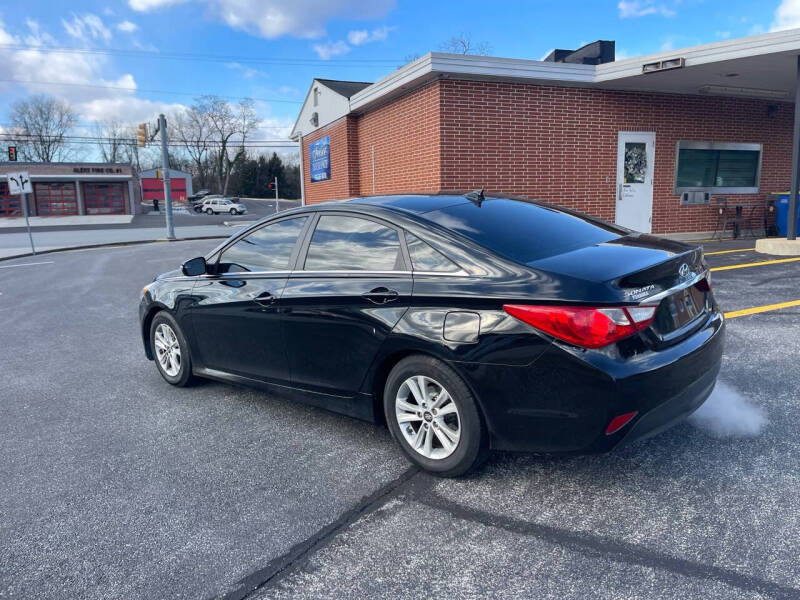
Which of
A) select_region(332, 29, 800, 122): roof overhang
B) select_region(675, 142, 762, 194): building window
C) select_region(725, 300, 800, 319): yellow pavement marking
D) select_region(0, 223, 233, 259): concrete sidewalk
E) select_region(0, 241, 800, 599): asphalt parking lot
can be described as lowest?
select_region(0, 223, 233, 259): concrete sidewalk

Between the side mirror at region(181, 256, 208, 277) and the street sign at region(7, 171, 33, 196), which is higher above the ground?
the street sign at region(7, 171, 33, 196)

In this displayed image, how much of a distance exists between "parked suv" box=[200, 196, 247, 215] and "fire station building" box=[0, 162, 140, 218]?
7.68m

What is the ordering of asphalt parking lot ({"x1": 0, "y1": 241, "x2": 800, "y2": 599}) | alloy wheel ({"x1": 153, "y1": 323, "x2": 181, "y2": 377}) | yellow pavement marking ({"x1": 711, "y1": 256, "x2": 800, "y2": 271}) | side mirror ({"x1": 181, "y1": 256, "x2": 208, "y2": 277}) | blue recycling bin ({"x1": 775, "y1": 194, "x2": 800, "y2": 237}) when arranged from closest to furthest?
asphalt parking lot ({"x1": 0, "y1": 241, "x2": 800, "y2": 599}) < side mirror ({"x1": 181, "y1": 256, "x2": 208, "y2": 277}) < alloy wheel ({"x1": 153, "y1": 323, "x2": 181, "y2": 377}) < yellow pavement marking ({"x1": 711, "y1": 256, "x2": 800, "y2": 271}) < blue recycling bin ({"x1": 775, "y1": 194, "x2": 800, "y2": 237})

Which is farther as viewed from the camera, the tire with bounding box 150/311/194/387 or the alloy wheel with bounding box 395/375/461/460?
the tire with bounding box 150/311/194/387

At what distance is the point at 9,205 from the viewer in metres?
55.5

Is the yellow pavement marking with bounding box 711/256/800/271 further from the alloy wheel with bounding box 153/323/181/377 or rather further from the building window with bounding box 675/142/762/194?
the alloy wheel with bounding box 153/323/181/377

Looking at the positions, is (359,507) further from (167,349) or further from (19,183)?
(19,183)

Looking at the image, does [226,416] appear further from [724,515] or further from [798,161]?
[798,161]

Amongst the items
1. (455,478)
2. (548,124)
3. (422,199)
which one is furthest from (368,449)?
(548,124)

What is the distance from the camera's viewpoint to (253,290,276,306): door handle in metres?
3.96

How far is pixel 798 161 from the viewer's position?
36.3 feet

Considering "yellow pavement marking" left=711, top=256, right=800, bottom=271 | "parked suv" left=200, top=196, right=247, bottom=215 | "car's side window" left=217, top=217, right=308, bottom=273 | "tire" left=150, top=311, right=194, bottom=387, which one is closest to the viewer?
"car's side window" left=217, top=217, right=308, bottom=273

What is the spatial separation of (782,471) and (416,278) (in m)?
2.14

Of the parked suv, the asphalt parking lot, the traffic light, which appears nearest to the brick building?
the asphalt parking lot
